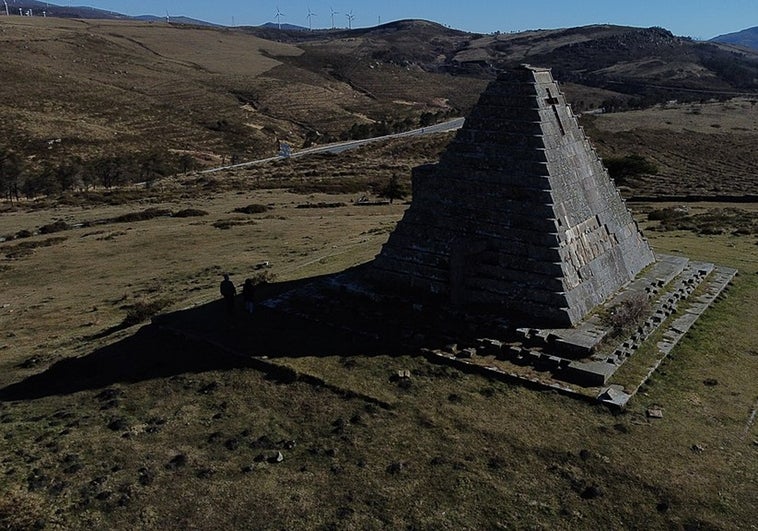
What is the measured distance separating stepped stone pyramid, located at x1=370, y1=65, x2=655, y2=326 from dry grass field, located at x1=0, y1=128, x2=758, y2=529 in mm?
3017

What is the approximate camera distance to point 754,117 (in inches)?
3669

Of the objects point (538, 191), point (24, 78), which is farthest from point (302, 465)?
point (24, 78)

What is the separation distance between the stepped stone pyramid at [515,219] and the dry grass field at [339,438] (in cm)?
302

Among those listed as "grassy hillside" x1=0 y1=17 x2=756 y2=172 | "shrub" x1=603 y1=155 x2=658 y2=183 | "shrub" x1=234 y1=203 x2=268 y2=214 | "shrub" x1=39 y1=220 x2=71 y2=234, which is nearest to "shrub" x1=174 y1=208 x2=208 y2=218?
"shrub" x1=234 y1=203 x2=268 y2=214

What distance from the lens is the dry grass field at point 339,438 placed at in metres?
10.4

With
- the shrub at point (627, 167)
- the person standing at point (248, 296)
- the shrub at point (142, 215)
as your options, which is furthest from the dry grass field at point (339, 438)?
the shrub at point (627, 167)

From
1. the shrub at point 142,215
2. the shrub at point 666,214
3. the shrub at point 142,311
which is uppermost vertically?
the shrub at point 666,214

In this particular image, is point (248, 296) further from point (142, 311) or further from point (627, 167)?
point (627, 167)

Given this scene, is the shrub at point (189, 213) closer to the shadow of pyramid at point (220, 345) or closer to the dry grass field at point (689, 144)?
the shadow of pyramid at point (220, 345)

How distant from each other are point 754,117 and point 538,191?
9499 cm

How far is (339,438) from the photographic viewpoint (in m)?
12.4

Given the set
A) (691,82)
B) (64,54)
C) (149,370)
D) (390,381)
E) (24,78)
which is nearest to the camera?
(390,381)

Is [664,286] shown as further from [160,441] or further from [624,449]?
[160,441]

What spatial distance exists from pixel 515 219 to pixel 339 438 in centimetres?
773
